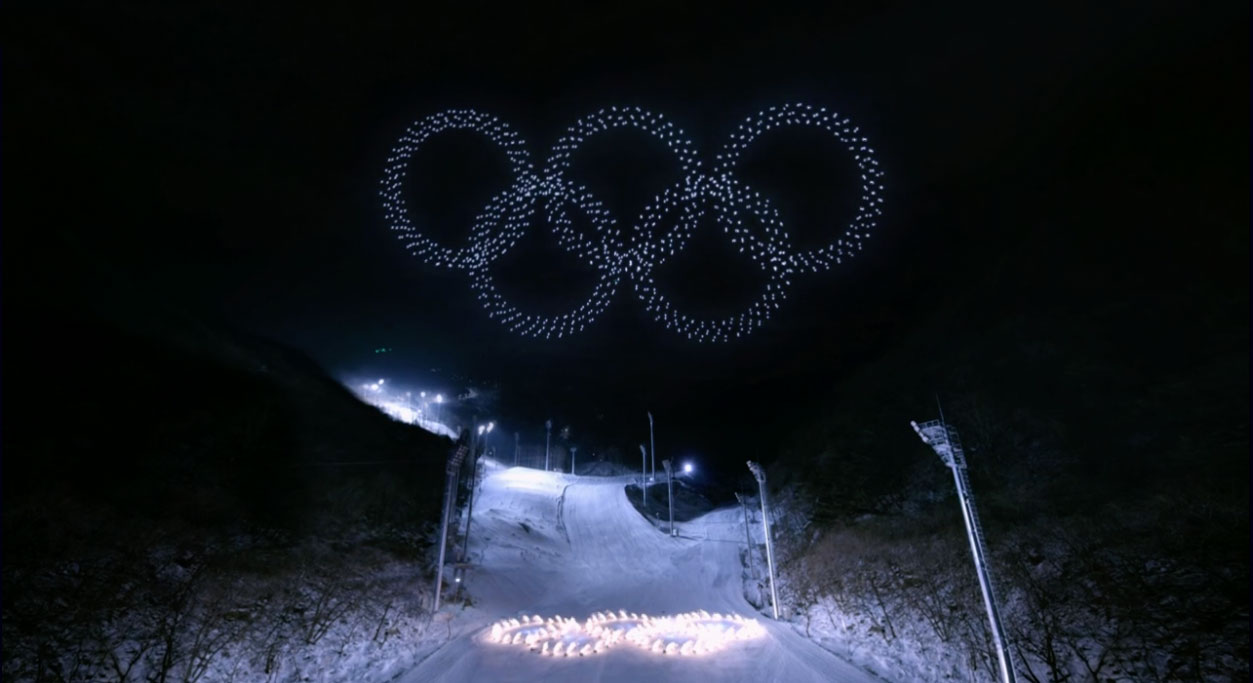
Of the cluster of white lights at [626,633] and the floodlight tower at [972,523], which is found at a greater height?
Result: the floodlight tower at [972,523]

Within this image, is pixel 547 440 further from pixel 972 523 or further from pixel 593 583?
pixel 972 523

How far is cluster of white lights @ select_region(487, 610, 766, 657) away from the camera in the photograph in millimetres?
14727

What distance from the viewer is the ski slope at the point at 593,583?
12.9 meters

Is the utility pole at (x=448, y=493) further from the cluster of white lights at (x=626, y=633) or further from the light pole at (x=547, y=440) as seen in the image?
the light pole at (x=547, y=440)

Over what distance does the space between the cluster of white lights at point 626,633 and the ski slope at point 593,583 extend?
16.2 inches

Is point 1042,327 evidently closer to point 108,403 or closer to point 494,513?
point 494,513

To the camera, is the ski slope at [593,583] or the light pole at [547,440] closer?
the ski slope at [593,583]

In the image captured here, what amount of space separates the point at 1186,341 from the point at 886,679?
90.0 feet

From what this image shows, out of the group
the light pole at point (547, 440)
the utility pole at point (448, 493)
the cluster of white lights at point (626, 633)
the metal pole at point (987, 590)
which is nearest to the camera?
the metal pole at point (987, 590)

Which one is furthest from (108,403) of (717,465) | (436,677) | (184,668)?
(717,465)

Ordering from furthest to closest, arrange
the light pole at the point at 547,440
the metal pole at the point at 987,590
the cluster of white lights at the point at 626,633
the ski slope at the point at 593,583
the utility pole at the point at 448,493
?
the light pole at the point at 547,440
the utility pole at the point at 448,493
the cluster of white lights at the point at 626,633
the ski slope at the point at 593,583
the metal pole at the point at 987,590

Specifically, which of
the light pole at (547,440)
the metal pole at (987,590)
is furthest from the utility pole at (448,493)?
the light pole at (547,440)

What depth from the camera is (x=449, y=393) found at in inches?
3123

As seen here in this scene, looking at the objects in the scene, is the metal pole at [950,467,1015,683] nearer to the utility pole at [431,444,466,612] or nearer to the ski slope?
the ski slope
